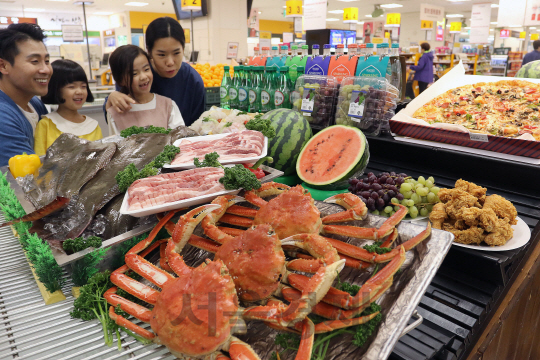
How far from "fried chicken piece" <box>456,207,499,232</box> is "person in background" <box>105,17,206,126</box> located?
225cm

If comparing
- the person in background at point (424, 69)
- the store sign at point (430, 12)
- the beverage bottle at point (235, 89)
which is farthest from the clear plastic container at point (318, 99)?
the store sign at point (430, 12)

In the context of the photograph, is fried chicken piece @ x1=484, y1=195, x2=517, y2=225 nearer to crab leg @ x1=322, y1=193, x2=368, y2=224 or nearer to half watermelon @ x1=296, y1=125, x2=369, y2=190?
crab leg @ x1=322, y1=193, x2=368, y2=224

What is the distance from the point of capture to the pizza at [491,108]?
210 cm

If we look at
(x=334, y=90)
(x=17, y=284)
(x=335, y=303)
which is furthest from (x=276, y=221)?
(x=334, y=90)

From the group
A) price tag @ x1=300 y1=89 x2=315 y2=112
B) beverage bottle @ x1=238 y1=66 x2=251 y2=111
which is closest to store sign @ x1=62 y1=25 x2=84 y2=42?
beverage bottle @ x1=238 y1=66 x2=251 y2=111

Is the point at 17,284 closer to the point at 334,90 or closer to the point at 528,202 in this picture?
the point at 334,90

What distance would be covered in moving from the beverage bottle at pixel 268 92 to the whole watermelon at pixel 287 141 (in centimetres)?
56

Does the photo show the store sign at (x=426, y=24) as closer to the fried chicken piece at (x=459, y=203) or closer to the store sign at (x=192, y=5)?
the store sign at (x=192, y=5)

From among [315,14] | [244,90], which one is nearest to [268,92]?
[244,90]

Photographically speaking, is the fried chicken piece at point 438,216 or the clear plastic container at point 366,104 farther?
the clear plastic container at point 366,104

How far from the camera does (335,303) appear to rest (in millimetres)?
900

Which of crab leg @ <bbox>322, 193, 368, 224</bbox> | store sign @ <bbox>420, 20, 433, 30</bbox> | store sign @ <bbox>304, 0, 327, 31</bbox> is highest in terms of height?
store sign @ <bbox>420, 20, 433, 30</bbox>

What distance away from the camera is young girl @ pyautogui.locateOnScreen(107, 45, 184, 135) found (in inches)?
Result: 100

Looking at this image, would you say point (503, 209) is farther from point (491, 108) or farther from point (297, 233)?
point (491, 108)
